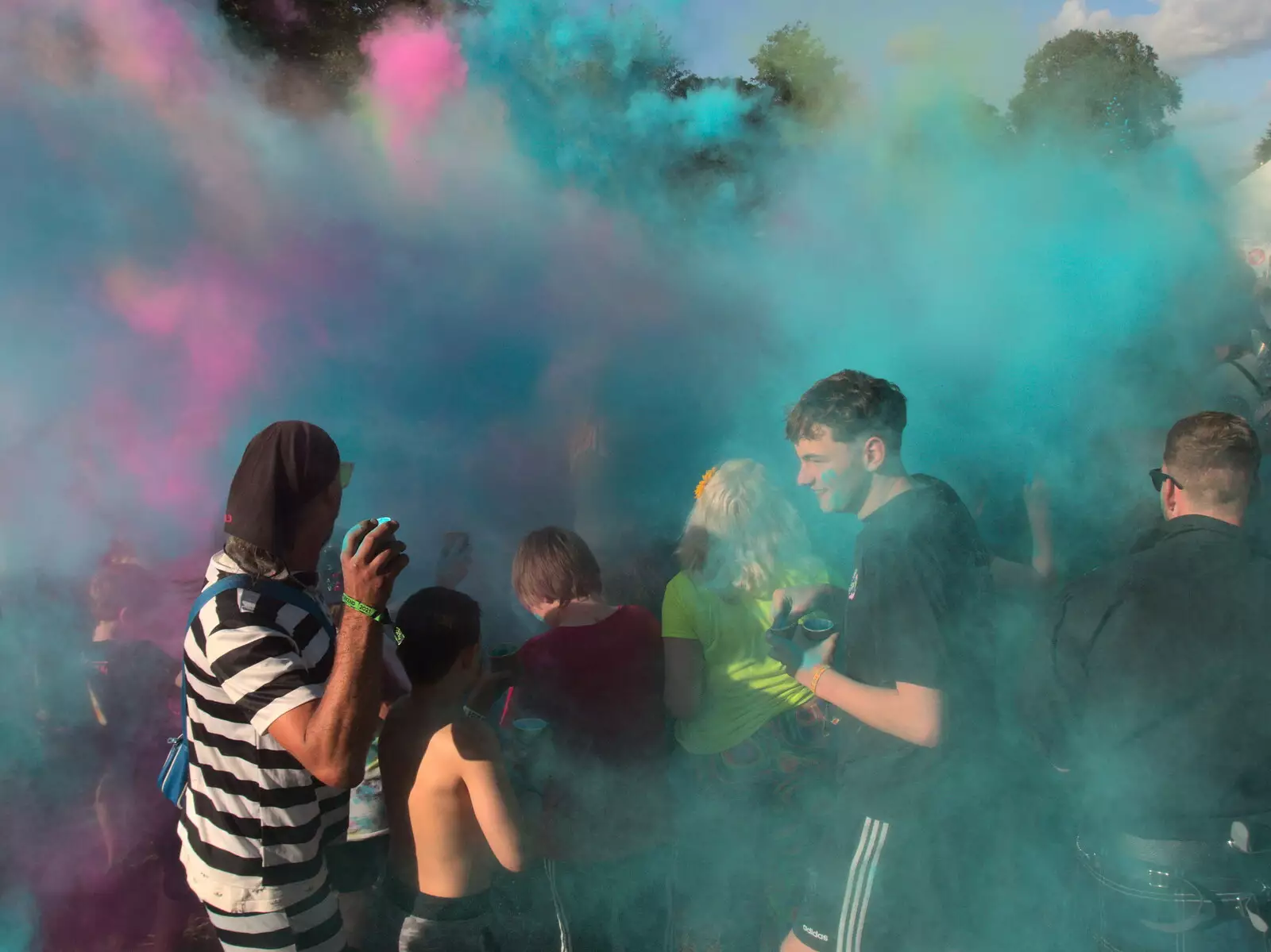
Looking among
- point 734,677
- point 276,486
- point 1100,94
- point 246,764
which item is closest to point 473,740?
point 246,764

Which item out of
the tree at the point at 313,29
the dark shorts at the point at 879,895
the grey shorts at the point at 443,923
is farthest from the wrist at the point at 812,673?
the tree at the point at 313,29

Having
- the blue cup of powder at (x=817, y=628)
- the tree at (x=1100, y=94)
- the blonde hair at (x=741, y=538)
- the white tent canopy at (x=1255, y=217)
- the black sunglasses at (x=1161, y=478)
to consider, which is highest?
the tree at (x=1100, y=94)

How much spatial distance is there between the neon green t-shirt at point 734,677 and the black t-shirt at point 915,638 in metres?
0.43

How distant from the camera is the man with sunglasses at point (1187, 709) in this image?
198cm

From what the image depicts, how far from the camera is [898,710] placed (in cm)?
201

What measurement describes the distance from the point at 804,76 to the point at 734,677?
8.32 ft

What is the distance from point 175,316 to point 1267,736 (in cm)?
346

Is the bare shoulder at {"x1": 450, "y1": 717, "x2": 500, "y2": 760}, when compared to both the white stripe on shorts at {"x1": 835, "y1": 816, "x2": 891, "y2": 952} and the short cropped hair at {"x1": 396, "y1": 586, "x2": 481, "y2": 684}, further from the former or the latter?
the white stripe on shorts at {"x1": 835, "y1": 816, "x2": 891, "y2": 952}

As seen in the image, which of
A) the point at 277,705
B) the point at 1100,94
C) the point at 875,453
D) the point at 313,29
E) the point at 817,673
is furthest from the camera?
the point at 313,29

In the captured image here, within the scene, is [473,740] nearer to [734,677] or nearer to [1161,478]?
[734,677]

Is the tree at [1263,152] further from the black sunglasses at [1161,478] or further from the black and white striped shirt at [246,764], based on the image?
the black and white striped shirt at [246,764]

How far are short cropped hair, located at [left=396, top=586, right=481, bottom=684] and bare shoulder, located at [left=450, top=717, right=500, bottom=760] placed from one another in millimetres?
132

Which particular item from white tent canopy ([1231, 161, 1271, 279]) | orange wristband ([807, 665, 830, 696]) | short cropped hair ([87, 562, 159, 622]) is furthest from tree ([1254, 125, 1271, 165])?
short cropped hair ([87, 562, 159, 622])

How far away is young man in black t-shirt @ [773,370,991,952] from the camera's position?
2012 mm
